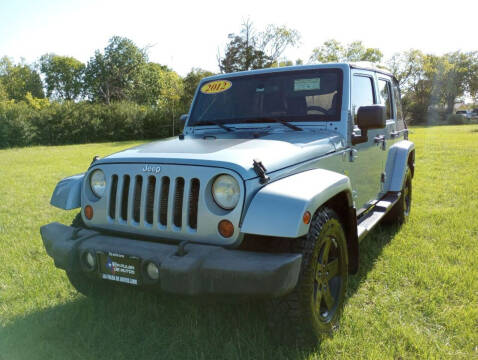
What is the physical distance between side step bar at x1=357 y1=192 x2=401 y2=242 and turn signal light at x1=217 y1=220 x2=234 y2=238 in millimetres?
1246

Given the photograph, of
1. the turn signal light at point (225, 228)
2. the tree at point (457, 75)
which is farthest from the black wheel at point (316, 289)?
the tree at point (457, 75)

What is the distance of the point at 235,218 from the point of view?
223cm

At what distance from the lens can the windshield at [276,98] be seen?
3.51 meters

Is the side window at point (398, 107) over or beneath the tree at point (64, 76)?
beneath

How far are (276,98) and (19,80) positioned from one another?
73.4m

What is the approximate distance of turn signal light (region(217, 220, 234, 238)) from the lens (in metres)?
2.25

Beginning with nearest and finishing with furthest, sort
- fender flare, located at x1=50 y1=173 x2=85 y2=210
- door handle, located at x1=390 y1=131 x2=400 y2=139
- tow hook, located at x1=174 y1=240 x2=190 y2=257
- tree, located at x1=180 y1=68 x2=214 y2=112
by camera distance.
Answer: tow hook, located at x1=174 y1=240 x2=190 y2=257 → fender flare, located at x1=50 y1=173 x2=85 y2=210 → door handle, located at x1=390 y1=131 x2=400 y2=139 → tree, located at x1=180 y1=68 x2=214 y2=112

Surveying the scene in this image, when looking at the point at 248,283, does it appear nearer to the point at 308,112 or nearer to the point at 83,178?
the point at 83,178

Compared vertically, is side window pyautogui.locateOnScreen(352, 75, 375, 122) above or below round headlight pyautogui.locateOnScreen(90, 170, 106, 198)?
above

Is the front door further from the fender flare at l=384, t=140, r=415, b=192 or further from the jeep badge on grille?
the jeep badge on grille

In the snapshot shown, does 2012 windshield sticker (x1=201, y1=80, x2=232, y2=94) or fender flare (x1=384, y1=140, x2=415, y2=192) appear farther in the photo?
fender flare (x1=384, y1=140, x2=415, y2=192)

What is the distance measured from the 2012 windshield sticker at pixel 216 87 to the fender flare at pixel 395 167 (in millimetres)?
2110

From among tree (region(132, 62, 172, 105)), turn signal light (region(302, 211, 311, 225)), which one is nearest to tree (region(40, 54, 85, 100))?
tree (region(132, 62, 172, 105))

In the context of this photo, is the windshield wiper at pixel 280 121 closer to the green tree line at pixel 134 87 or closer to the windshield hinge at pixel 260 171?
the windshield hinge at pixel 260 171
